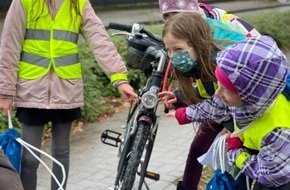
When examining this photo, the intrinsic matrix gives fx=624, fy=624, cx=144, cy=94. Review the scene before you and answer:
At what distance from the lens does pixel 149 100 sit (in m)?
3.89

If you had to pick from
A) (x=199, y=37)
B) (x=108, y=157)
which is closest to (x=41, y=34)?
(x=199, y=37)

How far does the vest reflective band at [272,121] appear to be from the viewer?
2984 millimetres

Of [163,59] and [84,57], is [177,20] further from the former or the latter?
[84,57]

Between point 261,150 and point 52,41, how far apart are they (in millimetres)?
1526

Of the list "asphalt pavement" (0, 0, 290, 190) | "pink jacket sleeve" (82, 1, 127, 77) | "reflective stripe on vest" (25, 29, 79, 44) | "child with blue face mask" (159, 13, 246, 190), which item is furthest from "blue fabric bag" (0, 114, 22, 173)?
"asphalt pavement" (0, 0, 290, 190)

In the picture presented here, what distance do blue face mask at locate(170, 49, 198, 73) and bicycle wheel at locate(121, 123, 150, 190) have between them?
0.53 metres

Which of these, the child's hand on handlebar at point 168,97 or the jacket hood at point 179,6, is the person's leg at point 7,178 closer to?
the child's hand on handlebar at point 168,97

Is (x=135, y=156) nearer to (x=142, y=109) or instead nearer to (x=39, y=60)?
(x=142, y=109)

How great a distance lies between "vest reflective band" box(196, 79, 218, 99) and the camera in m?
3.72

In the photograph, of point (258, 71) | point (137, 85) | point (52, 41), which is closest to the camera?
point (258, 71)

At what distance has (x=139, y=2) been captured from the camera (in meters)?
24.6

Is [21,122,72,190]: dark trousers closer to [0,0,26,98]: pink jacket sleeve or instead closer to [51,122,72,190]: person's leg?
[51,122,72,190]: person's leg

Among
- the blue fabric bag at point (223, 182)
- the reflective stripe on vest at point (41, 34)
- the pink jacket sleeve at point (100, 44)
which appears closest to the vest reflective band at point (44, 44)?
the reflective stripe on vest at point (41, 34)

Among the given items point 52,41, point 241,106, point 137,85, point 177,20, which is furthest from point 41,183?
point 137,85
